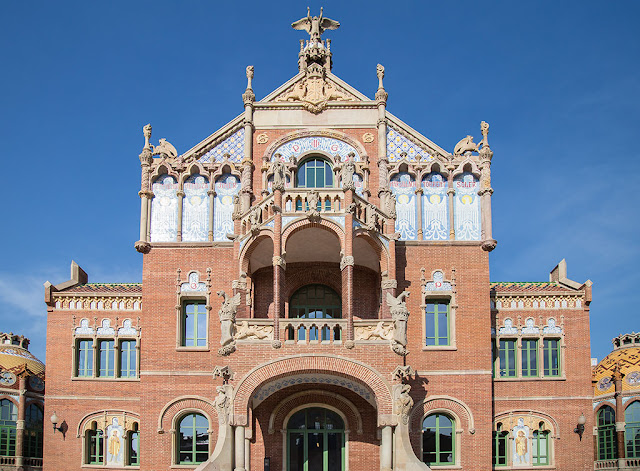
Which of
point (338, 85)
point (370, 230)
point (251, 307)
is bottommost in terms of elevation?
point (251, 307)

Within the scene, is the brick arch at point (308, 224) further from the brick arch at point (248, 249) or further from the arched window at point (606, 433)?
the arched window at point (606, 433)

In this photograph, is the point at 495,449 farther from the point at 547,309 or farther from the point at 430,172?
the point at 430,172

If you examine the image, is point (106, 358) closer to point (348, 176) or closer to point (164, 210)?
point (164, 210)

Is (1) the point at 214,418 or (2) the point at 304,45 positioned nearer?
(1) the point at 214,418

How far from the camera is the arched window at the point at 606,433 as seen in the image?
32.8 meters

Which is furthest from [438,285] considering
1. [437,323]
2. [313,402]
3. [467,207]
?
[313,402]

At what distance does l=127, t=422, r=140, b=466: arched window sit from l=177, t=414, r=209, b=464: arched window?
7.47 feet

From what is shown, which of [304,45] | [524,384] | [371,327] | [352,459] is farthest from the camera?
[304,45]

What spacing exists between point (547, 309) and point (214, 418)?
12.4 metres

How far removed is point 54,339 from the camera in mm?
32094

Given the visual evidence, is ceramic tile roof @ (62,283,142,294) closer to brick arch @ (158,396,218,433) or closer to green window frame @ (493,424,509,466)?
brick arch @ (158,396,218,433)

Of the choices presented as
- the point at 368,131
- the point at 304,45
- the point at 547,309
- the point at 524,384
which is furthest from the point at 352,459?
the point at 304,45

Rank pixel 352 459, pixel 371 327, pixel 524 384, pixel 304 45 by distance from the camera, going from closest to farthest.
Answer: pixel 371 327, pixel 352 459, pixel 524 384, pixel 304 45

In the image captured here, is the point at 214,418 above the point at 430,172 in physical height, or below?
below
